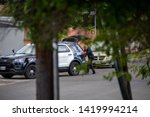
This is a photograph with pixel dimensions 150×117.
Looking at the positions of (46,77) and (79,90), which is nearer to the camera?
(46,77)

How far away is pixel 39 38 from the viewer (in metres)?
2.42

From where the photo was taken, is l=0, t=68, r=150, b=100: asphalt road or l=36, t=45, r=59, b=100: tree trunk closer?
l=36, t=45, r=59, b=100: tree trunk

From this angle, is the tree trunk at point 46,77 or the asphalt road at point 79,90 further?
the asphalt road at point 79,90

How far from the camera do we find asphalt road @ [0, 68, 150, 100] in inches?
516

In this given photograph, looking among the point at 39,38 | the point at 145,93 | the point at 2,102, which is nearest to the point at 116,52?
the point at 39,38

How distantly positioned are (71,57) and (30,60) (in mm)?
2407

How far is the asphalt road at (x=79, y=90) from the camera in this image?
13.1 m

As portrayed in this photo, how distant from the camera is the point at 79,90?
1489 cm

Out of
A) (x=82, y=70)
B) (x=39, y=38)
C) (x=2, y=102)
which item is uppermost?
(x=39, y=38)

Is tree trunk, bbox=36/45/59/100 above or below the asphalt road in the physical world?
above

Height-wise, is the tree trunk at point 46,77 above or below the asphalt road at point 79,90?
above

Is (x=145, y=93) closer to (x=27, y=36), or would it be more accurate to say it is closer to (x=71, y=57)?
(x=71, y=57)

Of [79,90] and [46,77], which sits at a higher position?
[46,77]

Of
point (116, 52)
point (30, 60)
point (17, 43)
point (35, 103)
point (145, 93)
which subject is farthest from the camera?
point (17, 43)
